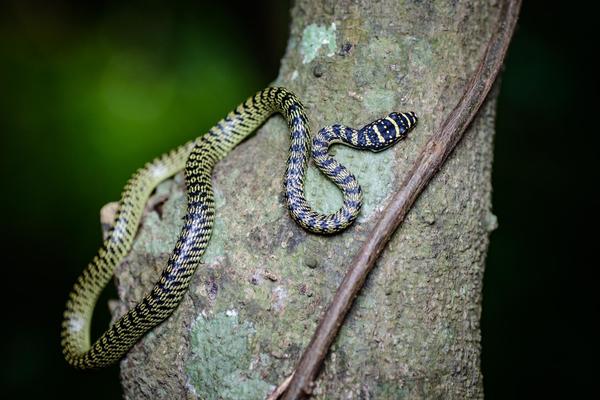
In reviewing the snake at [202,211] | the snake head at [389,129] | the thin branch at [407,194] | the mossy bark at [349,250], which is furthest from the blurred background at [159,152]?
the snake head at [389,129]

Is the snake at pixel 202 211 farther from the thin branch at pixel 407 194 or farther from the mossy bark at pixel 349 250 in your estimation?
the thin branch at pixel 407 194

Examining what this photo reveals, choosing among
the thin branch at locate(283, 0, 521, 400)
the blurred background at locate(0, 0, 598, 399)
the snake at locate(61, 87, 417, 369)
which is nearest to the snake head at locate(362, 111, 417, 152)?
the snake at locate(61, 87, 417, 369)

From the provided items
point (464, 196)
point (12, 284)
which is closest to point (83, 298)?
point (12, 284)

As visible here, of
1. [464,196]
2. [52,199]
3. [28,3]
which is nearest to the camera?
[464,196]

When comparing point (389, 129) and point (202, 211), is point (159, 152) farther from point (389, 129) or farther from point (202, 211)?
point (389, 129)

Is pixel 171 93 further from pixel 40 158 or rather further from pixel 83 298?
pixel 83 298

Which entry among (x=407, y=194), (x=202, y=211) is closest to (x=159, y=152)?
(x=202, y=211)

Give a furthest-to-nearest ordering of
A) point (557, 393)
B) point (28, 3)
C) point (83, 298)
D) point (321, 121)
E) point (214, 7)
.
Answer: point (214, 7), point (28, 3), point (557, 393), point (83, 298), point (321, 121)

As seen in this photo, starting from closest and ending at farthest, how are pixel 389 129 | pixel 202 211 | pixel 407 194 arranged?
pixel 407 194
pixel 389 129
pixel 202 211
